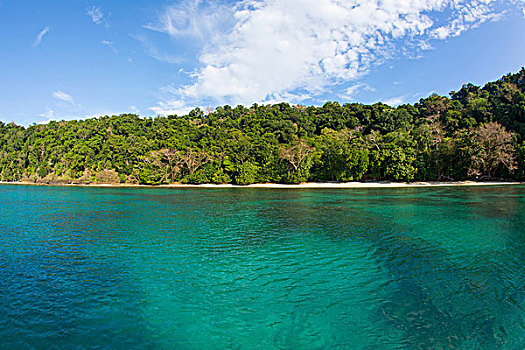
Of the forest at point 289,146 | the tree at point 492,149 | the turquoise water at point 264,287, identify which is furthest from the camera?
the forest at point 289,146

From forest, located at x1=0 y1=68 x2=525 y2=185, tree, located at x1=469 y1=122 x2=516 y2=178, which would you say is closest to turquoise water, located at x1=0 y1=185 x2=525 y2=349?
tree, located at x1=469 y1=122 x2=516 y2=178

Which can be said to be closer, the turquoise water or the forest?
the turquoise water

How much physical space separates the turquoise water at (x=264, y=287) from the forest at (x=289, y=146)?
41.0 m

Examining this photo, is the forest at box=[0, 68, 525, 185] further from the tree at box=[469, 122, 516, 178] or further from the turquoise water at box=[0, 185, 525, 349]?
the turquoise water at box=[0, 185, 525, 349]

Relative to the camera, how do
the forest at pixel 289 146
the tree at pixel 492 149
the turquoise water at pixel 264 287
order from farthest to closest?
1. the forest at pixel 289 146
2. the tree at pixel 492 149
3. the turquoise water at pixel 264 287

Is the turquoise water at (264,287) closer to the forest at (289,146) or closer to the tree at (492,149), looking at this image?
the tree at (492,149)

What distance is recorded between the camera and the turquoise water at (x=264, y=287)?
673cm

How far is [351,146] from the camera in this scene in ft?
190

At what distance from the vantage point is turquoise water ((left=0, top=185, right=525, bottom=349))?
673 centimetres

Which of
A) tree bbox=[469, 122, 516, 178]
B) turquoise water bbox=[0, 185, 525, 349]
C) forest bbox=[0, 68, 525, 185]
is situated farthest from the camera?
forest bbox=[0, 68, 525, 185]

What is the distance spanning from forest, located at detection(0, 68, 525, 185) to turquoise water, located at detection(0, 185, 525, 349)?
4098 centimetres

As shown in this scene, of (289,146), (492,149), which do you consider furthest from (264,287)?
(492,149)

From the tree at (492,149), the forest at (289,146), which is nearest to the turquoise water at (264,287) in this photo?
the tree at (492,149)

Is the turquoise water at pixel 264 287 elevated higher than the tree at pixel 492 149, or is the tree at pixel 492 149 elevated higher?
the tree at pixel 492 149
